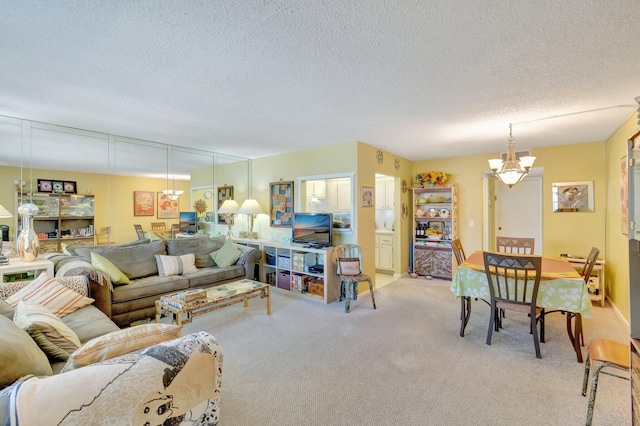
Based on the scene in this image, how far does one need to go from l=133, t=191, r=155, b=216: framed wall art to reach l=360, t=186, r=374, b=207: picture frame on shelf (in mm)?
3242

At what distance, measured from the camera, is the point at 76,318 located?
90.6 inches

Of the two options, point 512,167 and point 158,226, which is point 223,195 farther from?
point 512,167

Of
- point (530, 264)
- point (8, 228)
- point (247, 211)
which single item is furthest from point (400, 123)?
point (8, 228)

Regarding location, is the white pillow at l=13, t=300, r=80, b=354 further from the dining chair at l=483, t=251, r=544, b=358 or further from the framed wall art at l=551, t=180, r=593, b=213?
the framed wall art at l=551, t=180, r=593, b=213

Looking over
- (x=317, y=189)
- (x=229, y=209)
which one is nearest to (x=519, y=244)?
(x=317, y=189)

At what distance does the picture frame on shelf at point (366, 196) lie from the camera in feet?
14.4

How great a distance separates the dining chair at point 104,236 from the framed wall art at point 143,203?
1.34 ft

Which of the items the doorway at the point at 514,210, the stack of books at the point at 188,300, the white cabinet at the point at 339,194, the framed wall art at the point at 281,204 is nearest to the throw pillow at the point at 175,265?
the stack of books at the point at 188,300

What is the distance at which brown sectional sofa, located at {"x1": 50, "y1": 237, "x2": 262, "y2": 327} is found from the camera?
2.98 metres

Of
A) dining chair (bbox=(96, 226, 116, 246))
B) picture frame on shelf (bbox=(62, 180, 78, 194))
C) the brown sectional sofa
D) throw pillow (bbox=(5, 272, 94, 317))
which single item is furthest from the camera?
dining chair (bbox=(96, 226, 116, 246))

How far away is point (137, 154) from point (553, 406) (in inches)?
212

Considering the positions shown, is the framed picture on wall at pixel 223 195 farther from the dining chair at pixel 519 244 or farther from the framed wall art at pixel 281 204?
the dining chair at pixel 519 244

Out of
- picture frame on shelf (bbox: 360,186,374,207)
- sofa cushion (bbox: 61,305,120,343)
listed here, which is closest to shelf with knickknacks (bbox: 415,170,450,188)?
picture frame on shelf (bbox: 360,186,374,207)

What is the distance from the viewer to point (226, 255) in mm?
4453
